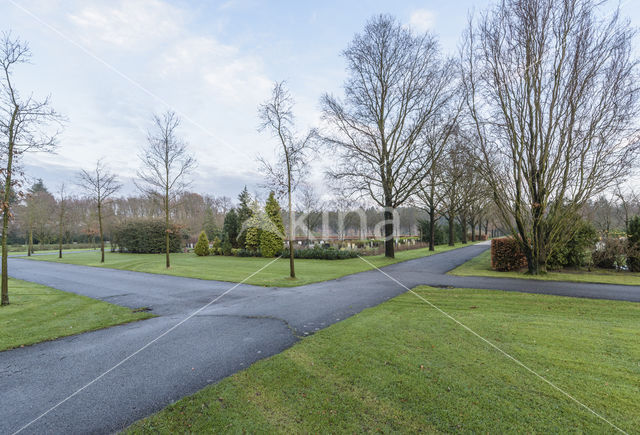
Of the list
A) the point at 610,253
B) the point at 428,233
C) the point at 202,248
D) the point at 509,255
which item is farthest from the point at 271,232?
the point at 428,233

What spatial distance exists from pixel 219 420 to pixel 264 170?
10.2 m

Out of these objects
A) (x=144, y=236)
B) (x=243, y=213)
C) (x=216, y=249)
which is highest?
(x=243, y=213)

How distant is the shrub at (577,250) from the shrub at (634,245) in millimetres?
1196

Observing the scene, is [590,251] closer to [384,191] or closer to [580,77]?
[580,77]

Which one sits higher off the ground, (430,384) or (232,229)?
(232,229)

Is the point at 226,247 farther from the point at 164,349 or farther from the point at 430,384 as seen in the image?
the point at 430,384

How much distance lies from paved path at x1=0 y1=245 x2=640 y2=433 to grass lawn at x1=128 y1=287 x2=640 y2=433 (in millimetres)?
597

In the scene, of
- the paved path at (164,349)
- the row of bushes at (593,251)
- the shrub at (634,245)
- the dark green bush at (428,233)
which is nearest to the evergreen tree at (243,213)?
the paved path at (164,349)

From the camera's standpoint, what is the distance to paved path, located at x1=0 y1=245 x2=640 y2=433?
10.8 feet

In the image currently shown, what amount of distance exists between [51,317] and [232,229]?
68.1 feet

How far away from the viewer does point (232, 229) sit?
27.9 m

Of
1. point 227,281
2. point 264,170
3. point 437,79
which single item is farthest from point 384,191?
point 227,281

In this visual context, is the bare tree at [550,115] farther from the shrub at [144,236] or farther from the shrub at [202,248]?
the shrub at [144,236]

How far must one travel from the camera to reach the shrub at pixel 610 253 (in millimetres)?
12789
